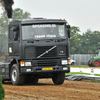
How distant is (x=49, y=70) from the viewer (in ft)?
48.8

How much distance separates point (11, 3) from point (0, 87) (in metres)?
22.0

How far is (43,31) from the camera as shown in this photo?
1502cm

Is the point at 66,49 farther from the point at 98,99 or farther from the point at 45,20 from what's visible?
the point at 98,99

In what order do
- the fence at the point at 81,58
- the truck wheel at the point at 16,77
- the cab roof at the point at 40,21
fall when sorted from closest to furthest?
the cab roof at the point at 40,21, the truck wheel at the point at 16,77, the fence at the point at 81,58

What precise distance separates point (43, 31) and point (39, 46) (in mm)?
831

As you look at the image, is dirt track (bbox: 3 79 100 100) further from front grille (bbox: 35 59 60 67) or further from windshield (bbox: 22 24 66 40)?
windshield (bbox: 22 24 66 40)

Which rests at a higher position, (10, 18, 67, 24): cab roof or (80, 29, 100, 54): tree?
(80, 29, 100, 54): tree

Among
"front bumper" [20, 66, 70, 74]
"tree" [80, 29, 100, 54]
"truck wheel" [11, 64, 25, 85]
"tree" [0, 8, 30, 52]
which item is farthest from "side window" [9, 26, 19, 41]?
"tree" [80, 29, 100, 54]

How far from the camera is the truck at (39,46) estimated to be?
14.7m

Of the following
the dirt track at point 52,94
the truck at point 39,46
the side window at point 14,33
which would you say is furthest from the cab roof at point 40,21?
the dirt track at point 52,94

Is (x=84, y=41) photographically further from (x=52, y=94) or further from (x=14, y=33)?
(x=52, y=94)

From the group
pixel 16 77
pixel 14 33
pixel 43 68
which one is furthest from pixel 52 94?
pixel 14 33

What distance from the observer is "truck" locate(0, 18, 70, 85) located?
48.3ft

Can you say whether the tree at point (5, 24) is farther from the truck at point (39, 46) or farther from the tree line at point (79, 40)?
the truck at point (39, 46)
